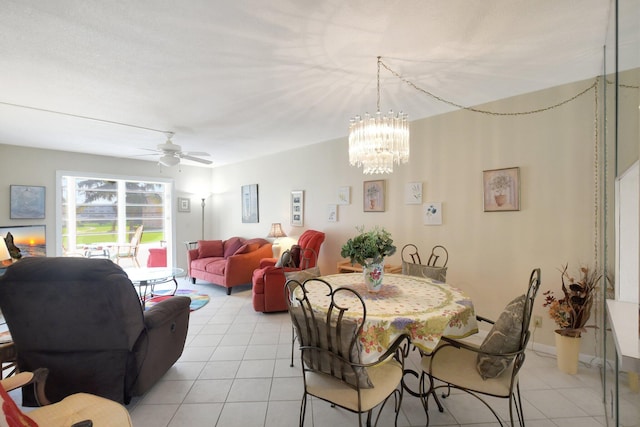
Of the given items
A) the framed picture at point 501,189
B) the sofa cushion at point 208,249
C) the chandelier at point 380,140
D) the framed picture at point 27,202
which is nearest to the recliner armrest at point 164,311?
the chandelier at point 380,140

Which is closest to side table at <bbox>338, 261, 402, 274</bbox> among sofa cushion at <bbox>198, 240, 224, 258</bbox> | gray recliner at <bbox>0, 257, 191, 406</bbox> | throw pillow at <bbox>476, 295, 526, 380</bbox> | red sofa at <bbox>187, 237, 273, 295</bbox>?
red sofa at <bbox>187, 237, 273, 295</bbox>

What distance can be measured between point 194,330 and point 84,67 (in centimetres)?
277

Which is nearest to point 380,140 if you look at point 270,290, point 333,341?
point 333,341

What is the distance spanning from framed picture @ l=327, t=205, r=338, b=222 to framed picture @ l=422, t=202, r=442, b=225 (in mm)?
1416

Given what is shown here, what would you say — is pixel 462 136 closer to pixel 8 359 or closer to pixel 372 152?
pixel 372 152

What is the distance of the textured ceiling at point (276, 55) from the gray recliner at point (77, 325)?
1.46 meters

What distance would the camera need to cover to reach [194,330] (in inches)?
132

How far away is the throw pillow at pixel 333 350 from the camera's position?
1.42 m

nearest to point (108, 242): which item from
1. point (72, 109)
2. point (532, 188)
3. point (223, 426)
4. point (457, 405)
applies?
point (72, 109)

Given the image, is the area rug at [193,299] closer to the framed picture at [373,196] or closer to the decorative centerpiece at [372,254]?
the framed picture at [373,196]

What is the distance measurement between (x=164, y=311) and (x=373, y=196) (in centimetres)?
285

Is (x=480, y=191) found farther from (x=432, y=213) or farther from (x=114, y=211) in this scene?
(x=114, y=211)

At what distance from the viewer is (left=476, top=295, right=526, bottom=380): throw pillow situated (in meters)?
1.48

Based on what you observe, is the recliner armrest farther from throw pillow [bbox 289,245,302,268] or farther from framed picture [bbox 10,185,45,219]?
framed picture [bbox 10,185,45,219]
